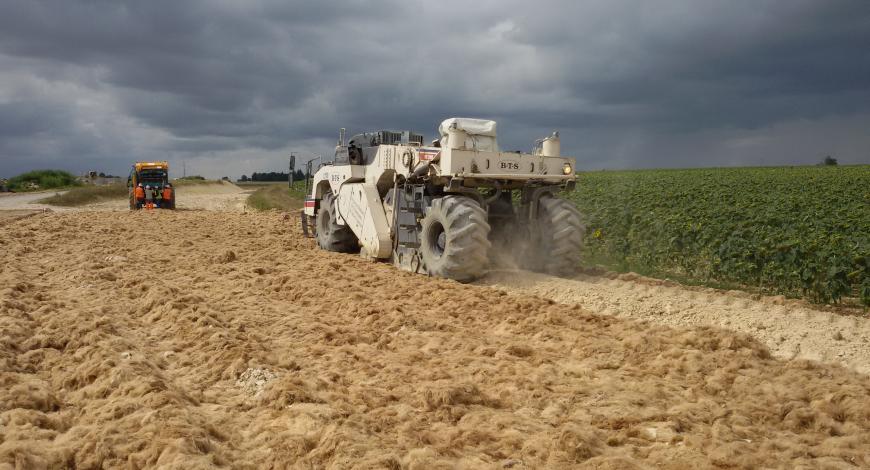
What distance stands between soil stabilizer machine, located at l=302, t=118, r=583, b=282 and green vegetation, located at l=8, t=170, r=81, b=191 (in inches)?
2208

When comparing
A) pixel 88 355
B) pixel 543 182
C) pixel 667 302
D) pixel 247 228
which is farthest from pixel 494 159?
pixel 247 228

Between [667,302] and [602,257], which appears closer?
[667,302]

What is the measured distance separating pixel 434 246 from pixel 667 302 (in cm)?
370

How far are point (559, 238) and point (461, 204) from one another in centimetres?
169

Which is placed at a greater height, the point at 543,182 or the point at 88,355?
the point at 543,182

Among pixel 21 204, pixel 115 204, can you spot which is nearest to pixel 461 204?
pixel 21 204

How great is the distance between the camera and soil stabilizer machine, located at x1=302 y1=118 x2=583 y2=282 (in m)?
9.53

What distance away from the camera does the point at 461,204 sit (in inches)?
373

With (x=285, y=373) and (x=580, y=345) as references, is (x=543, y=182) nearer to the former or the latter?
(x=580, y=345)

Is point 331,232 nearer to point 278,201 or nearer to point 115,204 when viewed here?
point 278,201

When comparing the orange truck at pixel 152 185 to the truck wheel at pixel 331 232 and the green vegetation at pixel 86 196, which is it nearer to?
the green vegetation at pixel 86 196

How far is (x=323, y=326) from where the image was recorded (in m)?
7.00

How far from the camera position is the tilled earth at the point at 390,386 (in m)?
3.78

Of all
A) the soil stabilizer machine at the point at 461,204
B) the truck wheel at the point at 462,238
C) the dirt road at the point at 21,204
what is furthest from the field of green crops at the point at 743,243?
the dirt road at the point at 21,204
